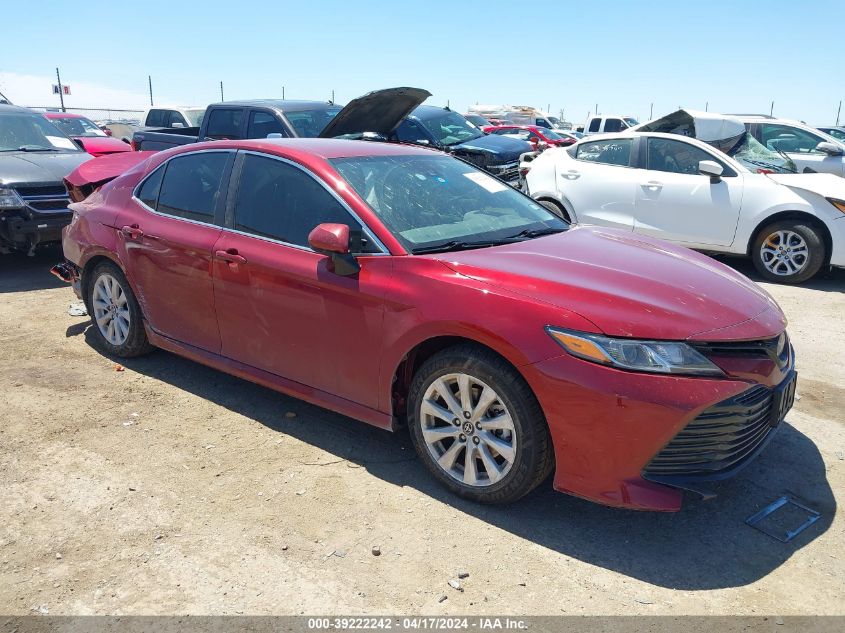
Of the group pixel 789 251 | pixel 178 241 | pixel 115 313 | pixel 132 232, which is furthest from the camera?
pixel 789 251

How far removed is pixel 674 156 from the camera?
826 centimetres

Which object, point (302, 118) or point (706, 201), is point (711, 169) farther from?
point (302, 118)

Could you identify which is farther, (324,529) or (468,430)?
(468,430)

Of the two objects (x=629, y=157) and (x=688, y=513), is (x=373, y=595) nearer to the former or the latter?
(x=688, y=513)

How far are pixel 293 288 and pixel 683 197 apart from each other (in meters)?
5.78

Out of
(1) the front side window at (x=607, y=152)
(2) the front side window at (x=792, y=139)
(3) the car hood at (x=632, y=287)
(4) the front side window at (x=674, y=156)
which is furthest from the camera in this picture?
(2) the front side window at (x=792, y=139)

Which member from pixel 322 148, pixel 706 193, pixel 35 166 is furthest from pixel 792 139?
pixel 35 166

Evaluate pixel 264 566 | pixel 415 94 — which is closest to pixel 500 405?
pixel 264 566

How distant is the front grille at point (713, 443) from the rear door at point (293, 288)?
4.75 feet

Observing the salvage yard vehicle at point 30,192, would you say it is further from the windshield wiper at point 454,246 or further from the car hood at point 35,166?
the windshield wiper at point 454,246

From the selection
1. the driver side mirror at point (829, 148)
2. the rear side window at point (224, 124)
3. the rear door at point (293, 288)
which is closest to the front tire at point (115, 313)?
the rear door at point (293, 288)

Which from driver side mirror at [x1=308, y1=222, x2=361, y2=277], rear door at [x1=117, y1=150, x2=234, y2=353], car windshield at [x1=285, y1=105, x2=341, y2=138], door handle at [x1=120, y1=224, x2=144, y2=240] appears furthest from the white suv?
door handle at [x1=120, y1=224, x2=144, y2=240]

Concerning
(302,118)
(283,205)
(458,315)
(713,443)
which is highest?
(302,118)

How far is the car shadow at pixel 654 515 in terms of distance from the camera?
2969 mm
